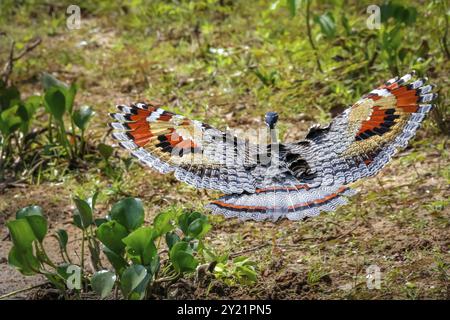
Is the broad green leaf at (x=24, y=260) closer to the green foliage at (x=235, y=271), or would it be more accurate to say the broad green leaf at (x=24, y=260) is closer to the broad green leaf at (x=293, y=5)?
the green foliage at (x=235, y=271)

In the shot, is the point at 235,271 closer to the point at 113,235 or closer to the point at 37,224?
the point at 113,235

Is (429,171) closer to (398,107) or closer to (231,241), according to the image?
(398,107)

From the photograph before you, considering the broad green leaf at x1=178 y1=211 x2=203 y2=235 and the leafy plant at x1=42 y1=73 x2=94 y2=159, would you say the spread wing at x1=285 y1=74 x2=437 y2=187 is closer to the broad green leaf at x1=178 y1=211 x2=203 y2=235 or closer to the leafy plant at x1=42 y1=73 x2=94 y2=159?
the broad green leaf at x1=178 y1=211 x2=203 y2=235

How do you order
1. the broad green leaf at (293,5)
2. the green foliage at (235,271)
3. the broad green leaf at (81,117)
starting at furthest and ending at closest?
1. the broad green leaf at (293,5)
2. the broad green leaf at (81,117)
3. the green foliage at (235,271)

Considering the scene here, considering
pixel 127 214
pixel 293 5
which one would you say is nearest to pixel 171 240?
pixel 127 214

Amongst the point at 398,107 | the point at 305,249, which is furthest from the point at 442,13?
the point at 305,249

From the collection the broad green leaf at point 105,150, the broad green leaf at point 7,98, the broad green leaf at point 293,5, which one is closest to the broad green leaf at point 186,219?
the broad green leaf at point 105,150
